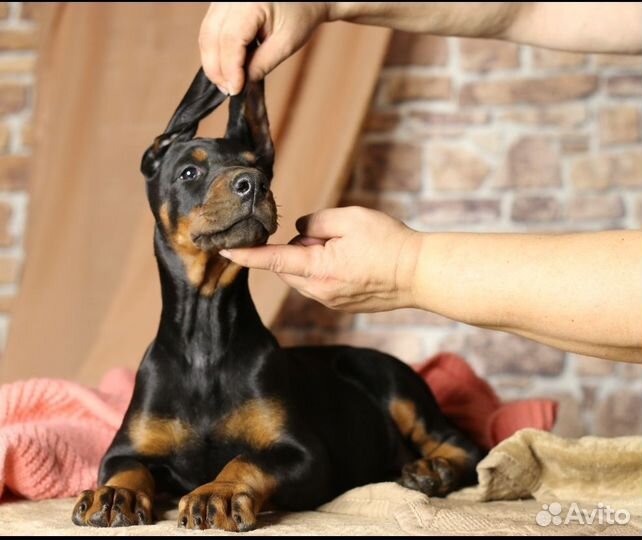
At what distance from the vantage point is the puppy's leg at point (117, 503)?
1.66 m

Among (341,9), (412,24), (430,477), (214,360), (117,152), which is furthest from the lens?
(117,152)

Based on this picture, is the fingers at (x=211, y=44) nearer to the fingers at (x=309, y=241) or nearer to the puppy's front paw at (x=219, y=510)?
the fingers at (x=309, y=241)

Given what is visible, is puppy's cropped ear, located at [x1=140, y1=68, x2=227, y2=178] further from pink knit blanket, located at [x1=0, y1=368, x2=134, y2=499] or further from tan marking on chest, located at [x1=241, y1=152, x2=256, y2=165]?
pink knit blanket, located at [x1=0, y1=368, x2=134, y2=499]

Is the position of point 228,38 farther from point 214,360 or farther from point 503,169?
point 503,169

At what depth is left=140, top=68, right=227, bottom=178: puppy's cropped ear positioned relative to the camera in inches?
74.3

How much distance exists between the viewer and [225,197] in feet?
5.85

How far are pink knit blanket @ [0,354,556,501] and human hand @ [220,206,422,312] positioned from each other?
0.64m

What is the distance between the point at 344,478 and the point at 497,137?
1736 millimetres

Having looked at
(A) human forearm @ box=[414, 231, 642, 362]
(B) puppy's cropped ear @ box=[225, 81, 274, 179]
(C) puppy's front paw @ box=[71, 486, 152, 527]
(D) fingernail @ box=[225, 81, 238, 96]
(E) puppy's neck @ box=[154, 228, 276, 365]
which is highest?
(D) fingernail @ box=[225, 81, 238, 96]

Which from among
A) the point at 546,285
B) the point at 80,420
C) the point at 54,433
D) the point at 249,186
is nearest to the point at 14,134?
the point at 80,420

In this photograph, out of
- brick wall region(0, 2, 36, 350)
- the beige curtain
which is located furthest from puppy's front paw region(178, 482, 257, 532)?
brick wall region(0, 2, 36, 350)

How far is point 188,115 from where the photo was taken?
1.94 metres

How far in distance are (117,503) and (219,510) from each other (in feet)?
0.61

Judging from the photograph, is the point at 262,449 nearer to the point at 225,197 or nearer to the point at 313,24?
the point at 225,197
